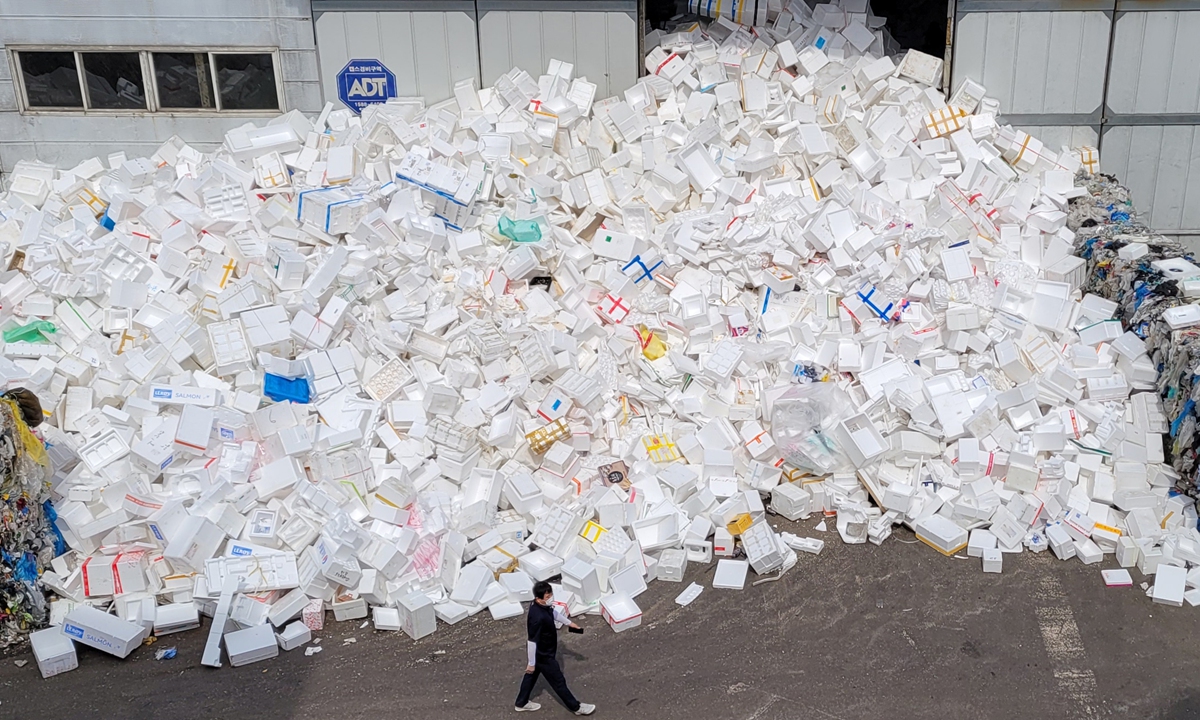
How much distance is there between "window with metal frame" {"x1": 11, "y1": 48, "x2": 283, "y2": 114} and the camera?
961 cm

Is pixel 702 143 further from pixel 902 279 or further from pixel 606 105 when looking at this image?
pixel 902 279

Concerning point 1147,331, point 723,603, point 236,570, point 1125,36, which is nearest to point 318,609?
point 236,570

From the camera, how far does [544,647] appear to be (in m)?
5.44

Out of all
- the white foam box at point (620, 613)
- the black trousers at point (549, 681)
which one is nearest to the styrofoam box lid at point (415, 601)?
the black trousers at point (549, 681)

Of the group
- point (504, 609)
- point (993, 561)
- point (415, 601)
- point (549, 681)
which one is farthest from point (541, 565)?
point (993, 561)

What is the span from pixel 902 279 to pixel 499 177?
3.78m

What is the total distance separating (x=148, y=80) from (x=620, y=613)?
24.0ft

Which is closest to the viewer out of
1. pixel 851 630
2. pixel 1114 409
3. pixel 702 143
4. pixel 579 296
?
pixel 851 630

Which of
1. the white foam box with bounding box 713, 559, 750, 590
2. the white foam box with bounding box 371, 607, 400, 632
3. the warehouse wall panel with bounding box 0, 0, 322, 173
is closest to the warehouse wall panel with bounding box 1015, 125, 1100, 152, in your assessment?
the white foam box with bounding box 713, 559, 750, 590

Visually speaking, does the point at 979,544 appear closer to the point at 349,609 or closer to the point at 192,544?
the point at 349,609

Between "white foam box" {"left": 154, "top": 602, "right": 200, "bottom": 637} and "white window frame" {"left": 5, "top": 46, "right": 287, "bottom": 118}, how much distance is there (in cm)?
542

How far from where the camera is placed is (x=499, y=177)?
8898 millimetres

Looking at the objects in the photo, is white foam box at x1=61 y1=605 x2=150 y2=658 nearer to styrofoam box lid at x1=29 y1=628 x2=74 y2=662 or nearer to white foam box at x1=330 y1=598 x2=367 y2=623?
styrofoam box lid at x1=29 y1=628 x2=74 y2=662

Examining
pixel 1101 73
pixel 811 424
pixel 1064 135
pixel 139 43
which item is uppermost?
pixel 139 43
